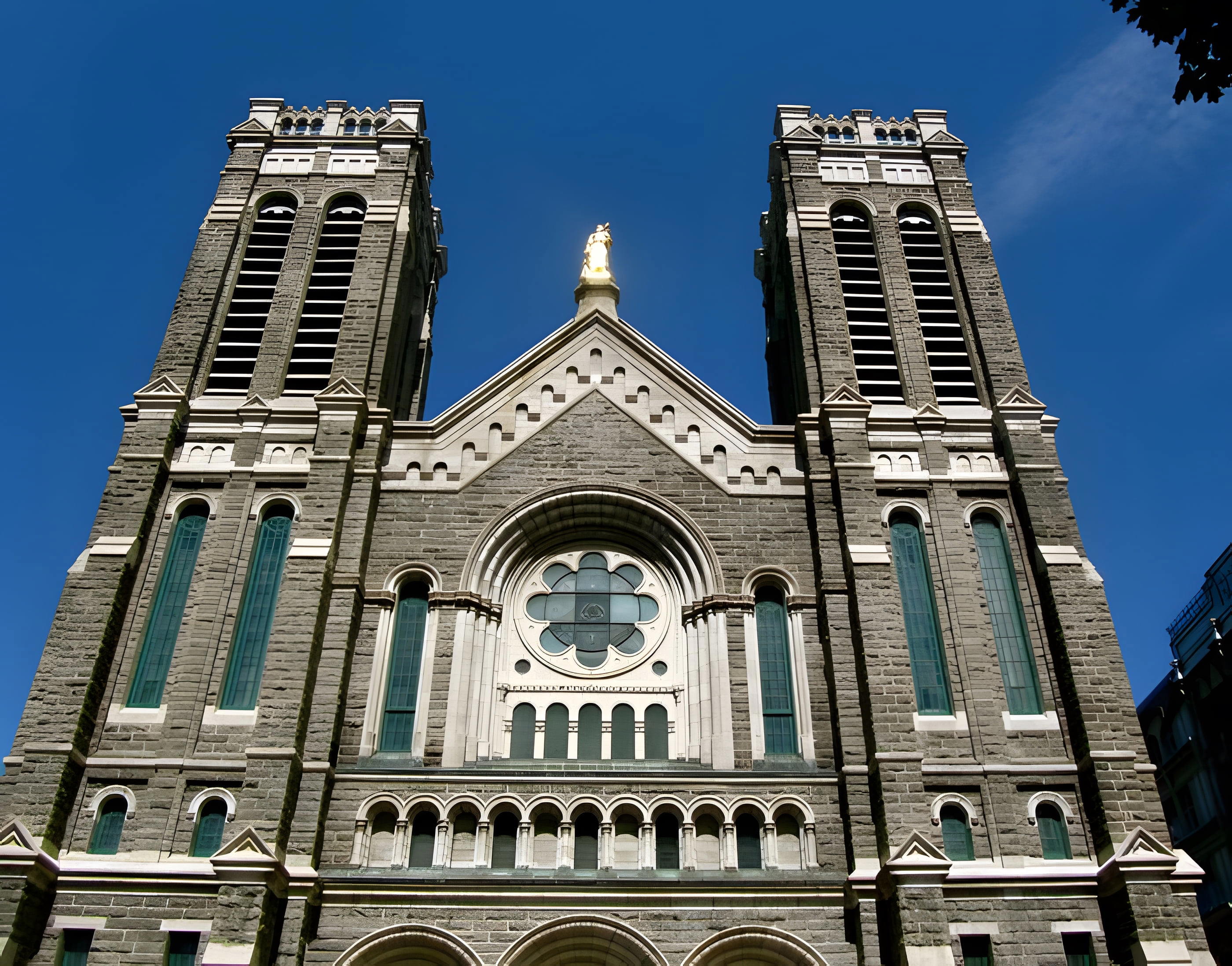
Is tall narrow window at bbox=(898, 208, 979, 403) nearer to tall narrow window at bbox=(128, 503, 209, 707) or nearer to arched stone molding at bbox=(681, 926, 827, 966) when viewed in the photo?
arched stone molding at bbox=(681, 926, 827, 966)

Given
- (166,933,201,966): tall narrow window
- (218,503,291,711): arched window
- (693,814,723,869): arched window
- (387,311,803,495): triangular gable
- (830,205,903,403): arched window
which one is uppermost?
(830,205,903,403): arched window

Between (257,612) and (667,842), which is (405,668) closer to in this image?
(257,612)

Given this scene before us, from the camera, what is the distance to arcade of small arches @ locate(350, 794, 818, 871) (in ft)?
62.4

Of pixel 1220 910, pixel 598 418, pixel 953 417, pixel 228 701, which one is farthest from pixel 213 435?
pixel 1220 910

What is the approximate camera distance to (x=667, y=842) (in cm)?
1945

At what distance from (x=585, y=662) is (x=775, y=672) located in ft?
11.0

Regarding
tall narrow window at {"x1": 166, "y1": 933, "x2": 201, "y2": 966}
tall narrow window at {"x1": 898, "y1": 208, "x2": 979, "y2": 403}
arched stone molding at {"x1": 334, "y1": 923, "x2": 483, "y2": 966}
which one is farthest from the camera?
tall narrow window at {"x1": 898, "y1": 208, "x2": 979, "y2": 403}

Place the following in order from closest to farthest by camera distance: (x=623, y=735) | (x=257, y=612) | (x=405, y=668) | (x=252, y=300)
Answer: (x=623, y=735), (x=405, y=668), (x=257, y=612), (x=252, y=300)

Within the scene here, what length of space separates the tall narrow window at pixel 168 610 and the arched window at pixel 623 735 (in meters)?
7.52

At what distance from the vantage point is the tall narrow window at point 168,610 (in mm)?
20609

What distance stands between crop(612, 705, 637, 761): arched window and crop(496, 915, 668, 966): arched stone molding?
307 centimetres

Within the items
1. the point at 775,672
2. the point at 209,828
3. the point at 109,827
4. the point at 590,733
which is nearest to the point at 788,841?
the point at 775,672

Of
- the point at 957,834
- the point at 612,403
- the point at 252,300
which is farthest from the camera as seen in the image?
the point at 252,300

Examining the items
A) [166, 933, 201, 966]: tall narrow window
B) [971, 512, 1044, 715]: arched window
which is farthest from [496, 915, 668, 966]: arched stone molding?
[971, 512, 1044, 715]: arched window
